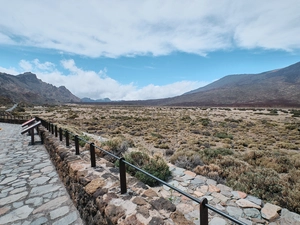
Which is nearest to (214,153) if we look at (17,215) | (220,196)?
(220,196)

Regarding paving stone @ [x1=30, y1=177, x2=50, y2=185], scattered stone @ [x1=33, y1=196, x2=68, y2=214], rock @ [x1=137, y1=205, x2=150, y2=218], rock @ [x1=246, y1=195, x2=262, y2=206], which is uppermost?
rock @ [x1=137, y1=205, x2=150, y2=218]

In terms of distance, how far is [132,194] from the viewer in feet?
10.6

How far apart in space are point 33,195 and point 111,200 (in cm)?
256

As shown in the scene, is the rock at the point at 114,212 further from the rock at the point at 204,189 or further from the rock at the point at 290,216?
the rock at the point at 290,216

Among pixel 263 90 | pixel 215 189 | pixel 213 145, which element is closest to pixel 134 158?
pixel 215 189

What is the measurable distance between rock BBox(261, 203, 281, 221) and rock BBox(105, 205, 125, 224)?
3.46 m

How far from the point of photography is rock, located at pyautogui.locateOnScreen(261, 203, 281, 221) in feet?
13.4

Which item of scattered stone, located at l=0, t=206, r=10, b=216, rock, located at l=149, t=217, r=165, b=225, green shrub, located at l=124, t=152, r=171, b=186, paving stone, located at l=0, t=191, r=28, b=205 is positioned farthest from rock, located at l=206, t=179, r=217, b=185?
scattered stone, located at l=0, t=206, r=10, b=216

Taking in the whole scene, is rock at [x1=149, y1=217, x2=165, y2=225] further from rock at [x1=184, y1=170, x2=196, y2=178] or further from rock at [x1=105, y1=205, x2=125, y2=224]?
rock at [x1=184, y1=170, x2=196, y2=178]

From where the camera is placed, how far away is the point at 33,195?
4.31m

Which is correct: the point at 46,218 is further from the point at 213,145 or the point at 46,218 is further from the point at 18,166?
the point at 213,145

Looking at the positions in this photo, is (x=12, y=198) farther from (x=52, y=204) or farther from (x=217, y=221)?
(x=217, y=221)

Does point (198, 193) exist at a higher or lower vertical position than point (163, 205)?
lower

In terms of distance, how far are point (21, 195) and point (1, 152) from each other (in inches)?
200
